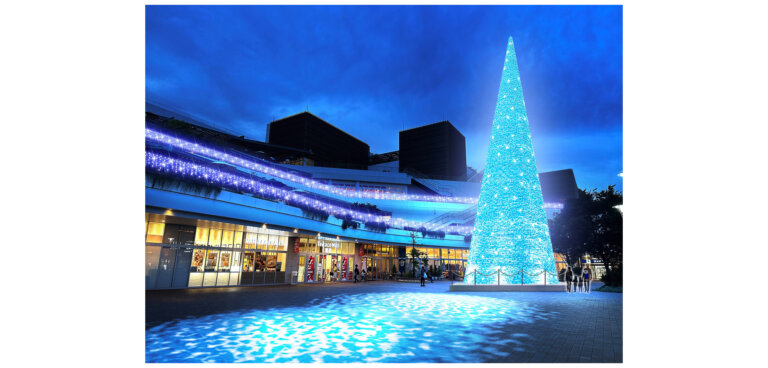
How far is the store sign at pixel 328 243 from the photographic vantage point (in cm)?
2180

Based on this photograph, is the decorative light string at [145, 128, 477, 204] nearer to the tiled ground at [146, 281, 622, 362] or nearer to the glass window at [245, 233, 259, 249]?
the glass window at [245, 233, 259, 249]

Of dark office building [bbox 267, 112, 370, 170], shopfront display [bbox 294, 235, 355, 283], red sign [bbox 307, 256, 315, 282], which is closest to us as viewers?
shopfront display [bbox 294, 235, 355, 283]

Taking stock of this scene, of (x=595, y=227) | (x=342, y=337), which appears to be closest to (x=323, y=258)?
(x=595, y=227)

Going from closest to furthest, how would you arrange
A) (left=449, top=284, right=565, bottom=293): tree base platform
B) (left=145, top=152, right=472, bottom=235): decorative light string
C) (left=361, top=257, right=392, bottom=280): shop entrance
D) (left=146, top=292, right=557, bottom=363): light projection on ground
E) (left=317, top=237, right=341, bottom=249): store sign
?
(left=146, top=292, right=557, bottom=363): light projection on ground, (left=145, top=152, right=472, bottom=235): decorative light string, (left=449, top=284, right=565, bottom=293): tree base platform, (left=317, top=237, right=341, bottom=249): store sign, (left=361, top=257, right=392, bottom=280): shop entrance

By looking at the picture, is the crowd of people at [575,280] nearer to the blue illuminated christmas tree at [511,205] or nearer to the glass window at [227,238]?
the blue illuminated christmas tree at [511,205]

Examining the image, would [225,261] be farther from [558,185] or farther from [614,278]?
[558,185]

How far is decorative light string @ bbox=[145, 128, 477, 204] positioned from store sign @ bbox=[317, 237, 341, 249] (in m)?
8.17

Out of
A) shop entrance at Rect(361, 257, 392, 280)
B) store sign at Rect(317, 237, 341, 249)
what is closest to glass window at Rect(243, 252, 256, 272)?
store sign at Rect(317, 237, 341, 249)

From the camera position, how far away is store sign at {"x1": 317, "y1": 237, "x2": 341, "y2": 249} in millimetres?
21797

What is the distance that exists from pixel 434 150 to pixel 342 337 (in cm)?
7258

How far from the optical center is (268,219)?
46.8ft
